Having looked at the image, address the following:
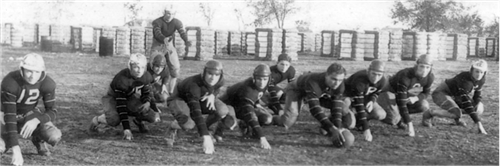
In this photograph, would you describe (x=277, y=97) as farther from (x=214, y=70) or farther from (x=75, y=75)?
(x=75, y=75)

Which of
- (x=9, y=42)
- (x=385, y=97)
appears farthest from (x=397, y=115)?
(x=9, y=42)

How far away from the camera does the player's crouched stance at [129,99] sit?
21.9 ft

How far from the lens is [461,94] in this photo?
776 cm

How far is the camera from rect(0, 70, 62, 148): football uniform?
525 centimetres

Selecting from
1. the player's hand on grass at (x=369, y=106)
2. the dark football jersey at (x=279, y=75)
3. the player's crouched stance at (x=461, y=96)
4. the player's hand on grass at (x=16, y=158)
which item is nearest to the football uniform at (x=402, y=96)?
the player's crouched stance at (x=461, y=96)

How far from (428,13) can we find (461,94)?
4065 centimetres

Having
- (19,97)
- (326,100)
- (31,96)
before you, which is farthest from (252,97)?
(19,97)

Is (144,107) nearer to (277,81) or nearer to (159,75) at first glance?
(159,75)

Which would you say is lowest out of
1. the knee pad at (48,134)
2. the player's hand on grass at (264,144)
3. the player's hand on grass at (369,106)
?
the player's hand on grass at (264,144)

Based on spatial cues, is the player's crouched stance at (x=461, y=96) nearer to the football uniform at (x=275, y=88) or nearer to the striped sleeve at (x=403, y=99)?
the striped sleeve at (x=403, y=99)

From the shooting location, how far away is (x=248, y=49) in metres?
31.5

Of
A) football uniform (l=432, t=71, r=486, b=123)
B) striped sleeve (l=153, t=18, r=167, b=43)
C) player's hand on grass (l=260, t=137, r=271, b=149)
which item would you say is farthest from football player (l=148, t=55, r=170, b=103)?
football uniform (l=432, t=71, r=486, b=123)

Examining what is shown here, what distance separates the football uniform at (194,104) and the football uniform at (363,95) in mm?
1714

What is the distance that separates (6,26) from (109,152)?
38.6 meters
